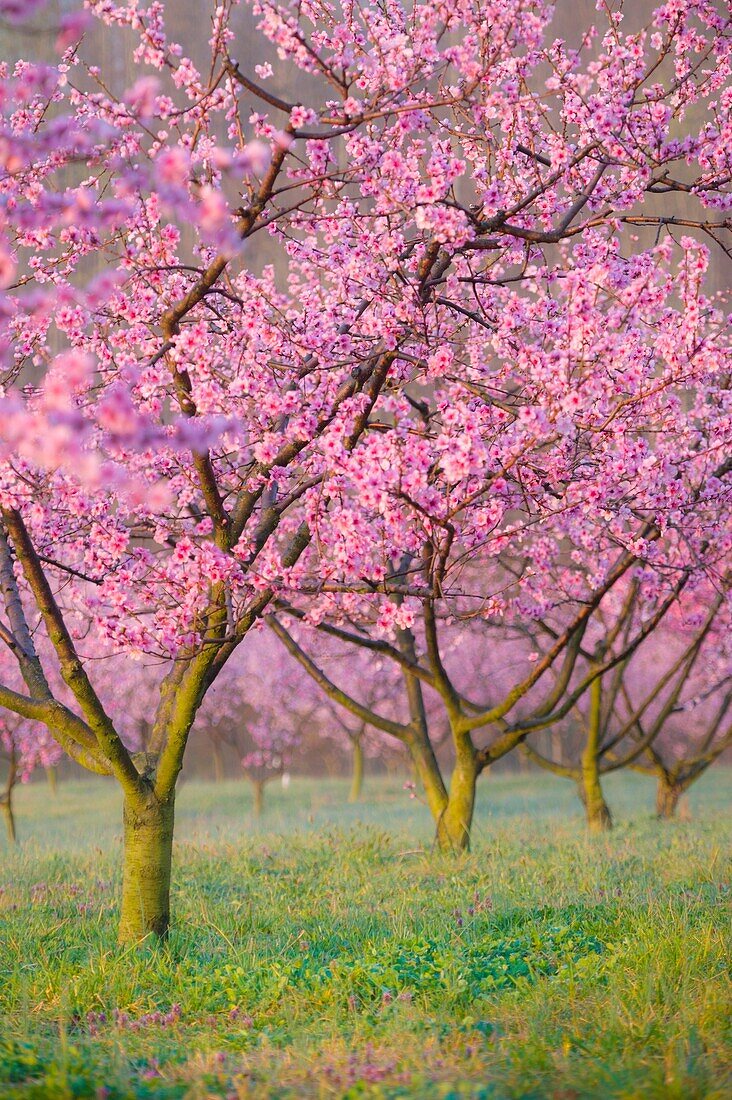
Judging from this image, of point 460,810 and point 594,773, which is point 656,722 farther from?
point 460,810

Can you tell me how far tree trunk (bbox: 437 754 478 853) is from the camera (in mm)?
12716

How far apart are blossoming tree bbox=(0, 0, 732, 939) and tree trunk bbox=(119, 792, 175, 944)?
0.02 meters

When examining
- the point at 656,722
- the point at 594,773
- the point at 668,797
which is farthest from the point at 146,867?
the point at 668,797

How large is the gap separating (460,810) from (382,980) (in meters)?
6.69

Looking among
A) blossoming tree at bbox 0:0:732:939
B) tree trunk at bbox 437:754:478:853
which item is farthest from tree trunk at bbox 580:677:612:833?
blossoming tree at bbox 0:0:732:939

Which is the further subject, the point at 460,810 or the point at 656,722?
the point at 656,722

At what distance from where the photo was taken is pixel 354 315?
27.5 feet

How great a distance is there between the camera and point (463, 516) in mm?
9828

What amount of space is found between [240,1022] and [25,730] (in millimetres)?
18804

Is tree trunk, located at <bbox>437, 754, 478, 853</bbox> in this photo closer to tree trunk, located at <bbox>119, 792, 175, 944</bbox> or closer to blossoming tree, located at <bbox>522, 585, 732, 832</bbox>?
blossoming tree, located at <bbox>522, 585, 732, 832</bbox>

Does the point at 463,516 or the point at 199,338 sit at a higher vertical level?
the point at 199,338

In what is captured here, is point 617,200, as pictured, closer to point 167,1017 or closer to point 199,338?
point 199,338

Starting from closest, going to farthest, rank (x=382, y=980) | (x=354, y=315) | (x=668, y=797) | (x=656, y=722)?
(x=382, y=980), (x=354, y=315), (x=656, y=722), (x=668, y=797)

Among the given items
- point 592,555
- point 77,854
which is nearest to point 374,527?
point 592,555
